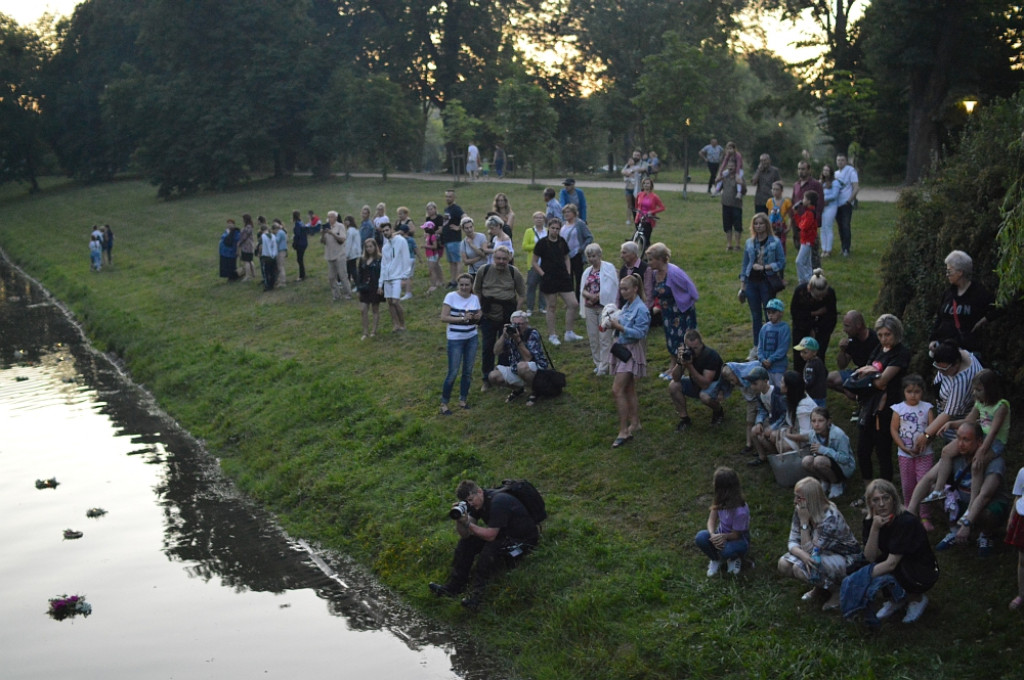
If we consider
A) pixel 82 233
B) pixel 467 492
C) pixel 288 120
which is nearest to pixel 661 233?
pixel 467 492

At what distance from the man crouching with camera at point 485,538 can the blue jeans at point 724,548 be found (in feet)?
6.25

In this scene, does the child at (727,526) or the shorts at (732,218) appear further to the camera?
the shorts at (732,218)

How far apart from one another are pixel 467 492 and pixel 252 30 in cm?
5214

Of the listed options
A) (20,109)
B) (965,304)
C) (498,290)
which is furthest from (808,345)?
(20,109)

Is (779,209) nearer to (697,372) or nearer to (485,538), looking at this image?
(697,372)

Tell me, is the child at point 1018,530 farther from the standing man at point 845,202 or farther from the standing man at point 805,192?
the standing man at point 845,202

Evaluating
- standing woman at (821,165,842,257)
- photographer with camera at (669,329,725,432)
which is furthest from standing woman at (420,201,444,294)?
photographer with camera at (669,329,725,432)

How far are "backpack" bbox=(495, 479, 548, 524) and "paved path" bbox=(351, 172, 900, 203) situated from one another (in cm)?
1606

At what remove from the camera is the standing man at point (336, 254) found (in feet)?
74.7

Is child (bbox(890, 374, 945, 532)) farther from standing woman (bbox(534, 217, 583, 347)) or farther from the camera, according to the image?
standing woman (bbox(534, 217, 583, 347))

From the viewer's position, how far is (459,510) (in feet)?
32.3

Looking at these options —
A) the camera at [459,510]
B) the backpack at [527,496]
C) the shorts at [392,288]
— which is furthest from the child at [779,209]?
the camera at [459,510]

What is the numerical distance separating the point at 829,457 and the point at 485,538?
353 cm

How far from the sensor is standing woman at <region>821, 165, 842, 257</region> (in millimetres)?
19516
